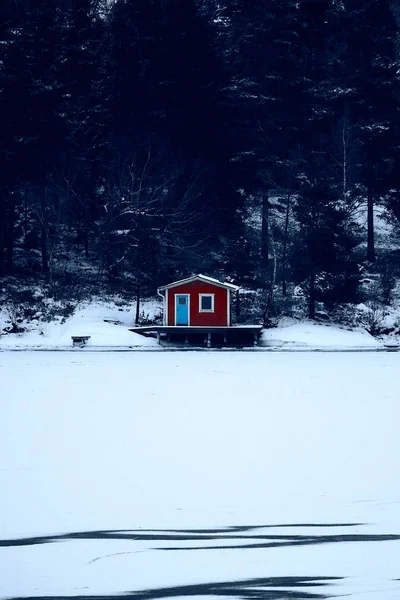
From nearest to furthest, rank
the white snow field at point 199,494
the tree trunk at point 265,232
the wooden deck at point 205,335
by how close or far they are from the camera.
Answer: the white snow field at point 199,494 < the wooden deck at point 205,335 < the tree trunk at point 265,232

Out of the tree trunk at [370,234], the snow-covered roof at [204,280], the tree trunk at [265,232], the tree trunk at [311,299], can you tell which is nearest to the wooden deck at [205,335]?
the snow-covered roof at [204,280]

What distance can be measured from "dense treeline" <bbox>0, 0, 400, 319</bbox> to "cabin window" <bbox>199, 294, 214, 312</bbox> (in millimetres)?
3852

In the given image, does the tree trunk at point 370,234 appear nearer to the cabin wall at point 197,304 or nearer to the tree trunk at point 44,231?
the cabin wall at point 197,304

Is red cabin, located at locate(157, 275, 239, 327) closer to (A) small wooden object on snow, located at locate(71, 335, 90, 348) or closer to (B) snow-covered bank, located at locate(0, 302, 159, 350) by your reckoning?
(B) snow-covered bank, located at locate(0, 302, 159, 350)

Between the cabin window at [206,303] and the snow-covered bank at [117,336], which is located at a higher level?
the cabin window at [206,303]

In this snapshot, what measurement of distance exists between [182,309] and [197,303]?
824mm

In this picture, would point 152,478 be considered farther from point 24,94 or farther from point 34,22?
point 34,22

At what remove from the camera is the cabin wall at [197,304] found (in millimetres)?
45812

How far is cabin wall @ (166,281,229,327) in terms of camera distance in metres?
45.8

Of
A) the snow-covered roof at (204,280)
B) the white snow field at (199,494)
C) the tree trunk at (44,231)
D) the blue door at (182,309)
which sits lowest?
the white snow field at (199,494)

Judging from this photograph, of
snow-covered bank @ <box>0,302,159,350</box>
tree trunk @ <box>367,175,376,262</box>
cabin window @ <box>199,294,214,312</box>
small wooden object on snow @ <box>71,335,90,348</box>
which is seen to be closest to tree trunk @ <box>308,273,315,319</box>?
cabin window @ <box>199,294,214,312</box>

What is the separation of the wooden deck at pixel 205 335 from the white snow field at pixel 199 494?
71.4 ft

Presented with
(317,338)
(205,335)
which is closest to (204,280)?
(205,335)

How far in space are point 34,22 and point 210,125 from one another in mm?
12048
